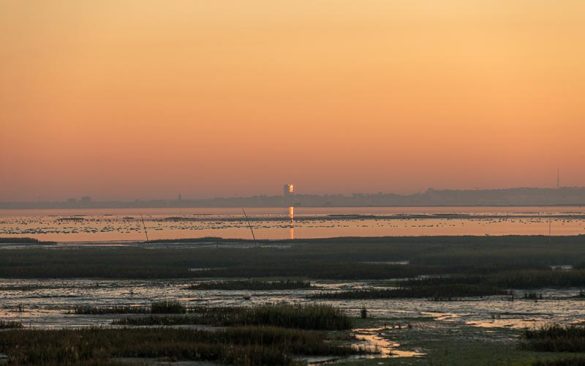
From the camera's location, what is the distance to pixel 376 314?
4303 cm

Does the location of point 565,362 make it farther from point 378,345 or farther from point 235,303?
point 235,303

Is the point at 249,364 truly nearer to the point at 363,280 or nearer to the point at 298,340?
the point at 298,340

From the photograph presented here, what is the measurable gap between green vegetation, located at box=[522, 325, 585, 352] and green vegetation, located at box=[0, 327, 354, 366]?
224 inches

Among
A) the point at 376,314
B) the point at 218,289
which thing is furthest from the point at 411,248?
the point at 376,314

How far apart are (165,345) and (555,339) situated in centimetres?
1174

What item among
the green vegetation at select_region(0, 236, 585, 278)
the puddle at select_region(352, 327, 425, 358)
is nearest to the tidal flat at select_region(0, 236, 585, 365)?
the puddle at select_region(352, 327, 425, 358)

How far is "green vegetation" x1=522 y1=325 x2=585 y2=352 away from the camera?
31.4 m

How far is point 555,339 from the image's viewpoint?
107 feet

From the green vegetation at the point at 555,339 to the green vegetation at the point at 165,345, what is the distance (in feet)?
18.7

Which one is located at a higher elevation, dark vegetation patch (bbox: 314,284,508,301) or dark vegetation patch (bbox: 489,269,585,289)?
dark vegetation patch (bbox: 489,269,585,289)

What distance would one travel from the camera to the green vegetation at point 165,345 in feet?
93.8

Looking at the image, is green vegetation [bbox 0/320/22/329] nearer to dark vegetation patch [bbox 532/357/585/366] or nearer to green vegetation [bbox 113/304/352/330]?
green vegetation [bbox 113/304/352/330]

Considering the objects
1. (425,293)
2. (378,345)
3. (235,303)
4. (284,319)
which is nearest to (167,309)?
(235,303)

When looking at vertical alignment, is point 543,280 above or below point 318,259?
below
